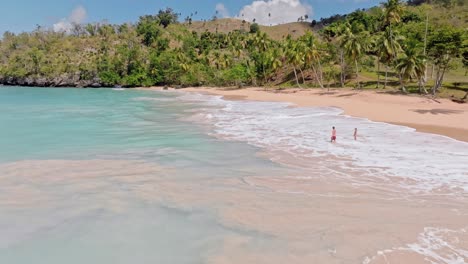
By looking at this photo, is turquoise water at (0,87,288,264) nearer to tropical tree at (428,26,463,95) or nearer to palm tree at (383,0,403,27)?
tropical tree at (428,26,463,95)

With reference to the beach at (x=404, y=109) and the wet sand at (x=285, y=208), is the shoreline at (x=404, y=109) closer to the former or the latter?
the beach at (x=404, y=109)

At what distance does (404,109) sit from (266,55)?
45230mm

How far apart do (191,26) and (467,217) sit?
168 metres

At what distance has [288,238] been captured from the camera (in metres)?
9.84

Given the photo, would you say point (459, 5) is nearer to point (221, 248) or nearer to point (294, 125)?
point (294, 125)

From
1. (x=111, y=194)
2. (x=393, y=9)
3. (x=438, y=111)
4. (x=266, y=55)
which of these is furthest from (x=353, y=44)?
(x=111, y=194)

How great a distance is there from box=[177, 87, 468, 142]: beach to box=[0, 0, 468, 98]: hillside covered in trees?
4.71 metres

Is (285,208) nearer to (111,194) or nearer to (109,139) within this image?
(111,194)

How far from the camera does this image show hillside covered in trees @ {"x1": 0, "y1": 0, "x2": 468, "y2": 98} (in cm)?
5231

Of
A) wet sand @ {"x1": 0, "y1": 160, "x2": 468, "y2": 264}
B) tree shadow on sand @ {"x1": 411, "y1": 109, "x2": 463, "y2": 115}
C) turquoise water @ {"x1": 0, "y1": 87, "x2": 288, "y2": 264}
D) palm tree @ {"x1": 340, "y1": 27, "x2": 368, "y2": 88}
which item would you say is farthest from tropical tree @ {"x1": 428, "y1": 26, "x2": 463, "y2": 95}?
wet sand @ {"x1": 0, "y1": 160, "x2": 468, "y2": 264}

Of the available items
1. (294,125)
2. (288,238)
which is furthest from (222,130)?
(288,238)

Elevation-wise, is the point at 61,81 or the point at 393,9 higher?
the point at 393,9

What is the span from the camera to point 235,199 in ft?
42.3

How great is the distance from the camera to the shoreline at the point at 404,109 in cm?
2866
